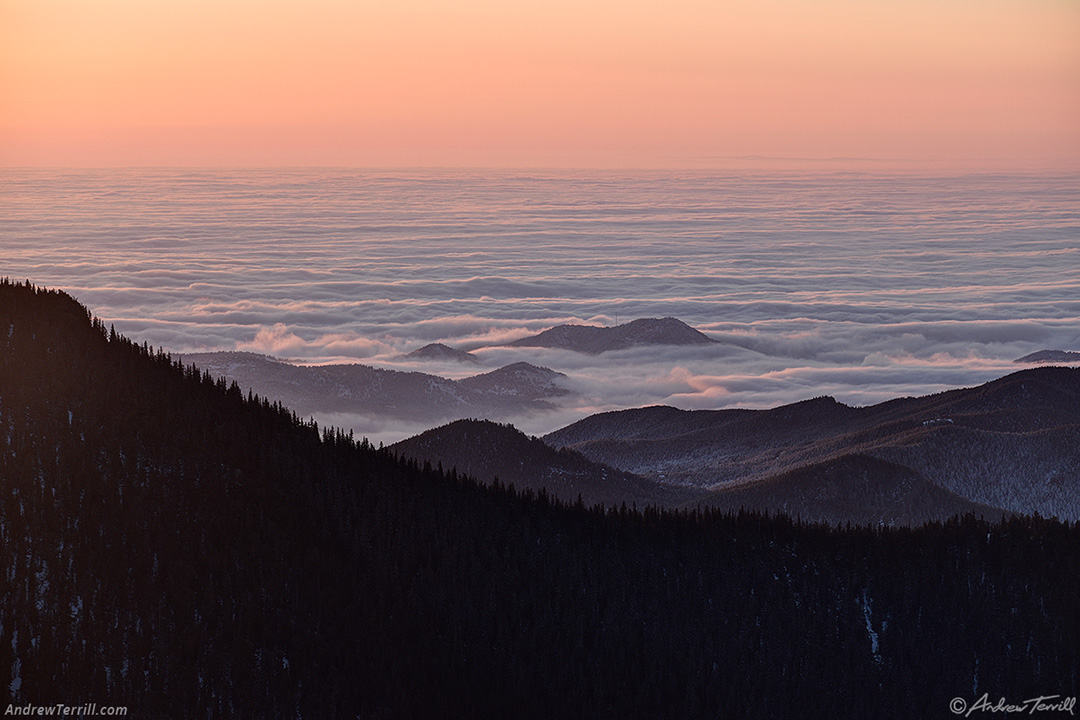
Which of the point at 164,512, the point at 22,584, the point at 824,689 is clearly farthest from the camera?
the point at 824,689

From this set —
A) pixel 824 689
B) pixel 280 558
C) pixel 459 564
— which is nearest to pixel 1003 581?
pixel 824 689

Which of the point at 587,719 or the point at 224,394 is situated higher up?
the point at 224,394

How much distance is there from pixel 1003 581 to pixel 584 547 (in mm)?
47655

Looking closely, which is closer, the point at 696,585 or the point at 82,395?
the point at 82,395

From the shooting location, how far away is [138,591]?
10750cm

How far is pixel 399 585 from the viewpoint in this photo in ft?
414

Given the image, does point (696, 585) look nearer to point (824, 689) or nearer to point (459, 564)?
point (824, 689)

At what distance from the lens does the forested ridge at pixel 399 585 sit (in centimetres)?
10556

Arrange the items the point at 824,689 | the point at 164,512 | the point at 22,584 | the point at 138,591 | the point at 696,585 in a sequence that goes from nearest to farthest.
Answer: the point at 22,584 → the point at 138,591 → the point at 164,512 → the point at 824,689 → the point at 696,585

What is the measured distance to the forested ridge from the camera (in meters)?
106

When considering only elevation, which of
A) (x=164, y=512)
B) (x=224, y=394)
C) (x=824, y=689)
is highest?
(x=224, y=394)

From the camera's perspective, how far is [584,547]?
462 feet

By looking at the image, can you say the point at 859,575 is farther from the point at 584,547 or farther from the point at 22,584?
the point at 22,584

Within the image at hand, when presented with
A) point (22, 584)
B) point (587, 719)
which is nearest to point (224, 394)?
point (22, 584)
